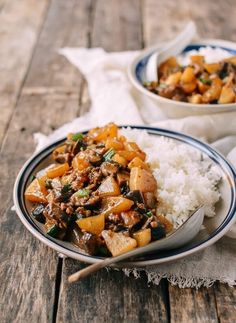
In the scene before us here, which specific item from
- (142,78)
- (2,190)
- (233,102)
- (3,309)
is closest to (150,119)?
(142,78)

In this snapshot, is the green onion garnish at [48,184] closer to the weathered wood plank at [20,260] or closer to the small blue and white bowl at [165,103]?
the weathered wood plank at [20,260]

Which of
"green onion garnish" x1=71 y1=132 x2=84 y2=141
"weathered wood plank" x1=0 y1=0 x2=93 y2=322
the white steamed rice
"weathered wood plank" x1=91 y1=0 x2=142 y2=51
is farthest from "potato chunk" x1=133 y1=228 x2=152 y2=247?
"weathered wood plank" x1=91 y1=0 x2=142 y2=51

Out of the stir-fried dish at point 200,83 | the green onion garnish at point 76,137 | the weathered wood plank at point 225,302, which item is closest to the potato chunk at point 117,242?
the weathered wood plank at point 225,302

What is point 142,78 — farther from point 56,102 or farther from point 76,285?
point 76,285

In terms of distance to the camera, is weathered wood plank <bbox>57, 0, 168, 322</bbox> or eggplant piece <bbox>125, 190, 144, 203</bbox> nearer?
weathered wood plank <bbox>57, 0, 168, 322</bbox>

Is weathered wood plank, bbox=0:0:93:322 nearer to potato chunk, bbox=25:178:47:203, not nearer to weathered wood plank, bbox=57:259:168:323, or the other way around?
weathered wood plank, bbox=57:259:168:323

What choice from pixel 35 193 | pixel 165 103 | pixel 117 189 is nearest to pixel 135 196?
pixel 117 189

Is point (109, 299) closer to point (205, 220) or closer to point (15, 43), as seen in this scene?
point (205, 220)
